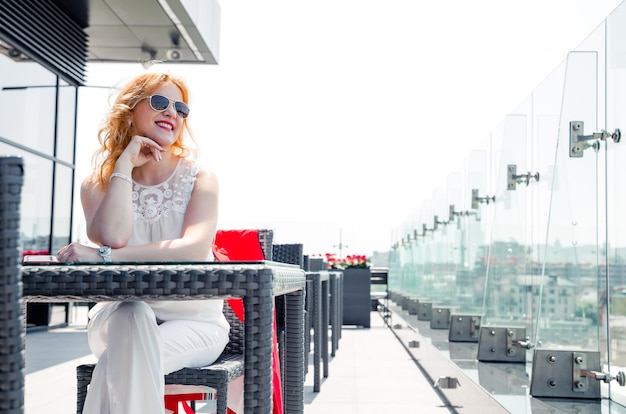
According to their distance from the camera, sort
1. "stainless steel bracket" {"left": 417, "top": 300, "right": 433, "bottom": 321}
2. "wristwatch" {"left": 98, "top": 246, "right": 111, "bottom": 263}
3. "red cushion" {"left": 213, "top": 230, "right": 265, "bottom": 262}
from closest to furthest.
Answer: "wristwatch" {"left": 98, "top": 246, "right": 111, "bottom": 263}
"red cushion" {"left": 213, "top": 230, "right": 265, "bottom": 262}
"stainless steel bracket" {"left": 417, "top": 300, "right": 433, "bottom": 321}

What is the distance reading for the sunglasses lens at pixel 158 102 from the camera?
2.06 meters

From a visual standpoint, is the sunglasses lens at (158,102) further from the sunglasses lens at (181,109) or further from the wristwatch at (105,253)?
the wristwatch at (105,253)

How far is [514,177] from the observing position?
4492mm

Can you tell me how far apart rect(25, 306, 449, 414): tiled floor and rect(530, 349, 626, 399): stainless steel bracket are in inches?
34.2

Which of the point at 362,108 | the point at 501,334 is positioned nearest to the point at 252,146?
the point at 362,108

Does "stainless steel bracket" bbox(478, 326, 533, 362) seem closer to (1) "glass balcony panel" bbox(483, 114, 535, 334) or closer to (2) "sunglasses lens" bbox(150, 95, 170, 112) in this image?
(1) "glass balcony panel" bbox(483, 114, 535, 334)

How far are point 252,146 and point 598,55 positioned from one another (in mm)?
17652

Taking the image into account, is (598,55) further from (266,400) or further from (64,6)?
(64,6)

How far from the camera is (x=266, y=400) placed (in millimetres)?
1295

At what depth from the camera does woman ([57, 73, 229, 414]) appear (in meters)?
1.52

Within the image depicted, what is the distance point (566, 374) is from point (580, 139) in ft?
3.37

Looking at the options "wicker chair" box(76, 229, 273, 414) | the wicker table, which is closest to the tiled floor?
"wicker chair" box(76, 229, 273, 414)

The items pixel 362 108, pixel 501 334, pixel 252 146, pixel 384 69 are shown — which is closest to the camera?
pixel 501 334

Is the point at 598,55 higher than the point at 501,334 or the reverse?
higher
